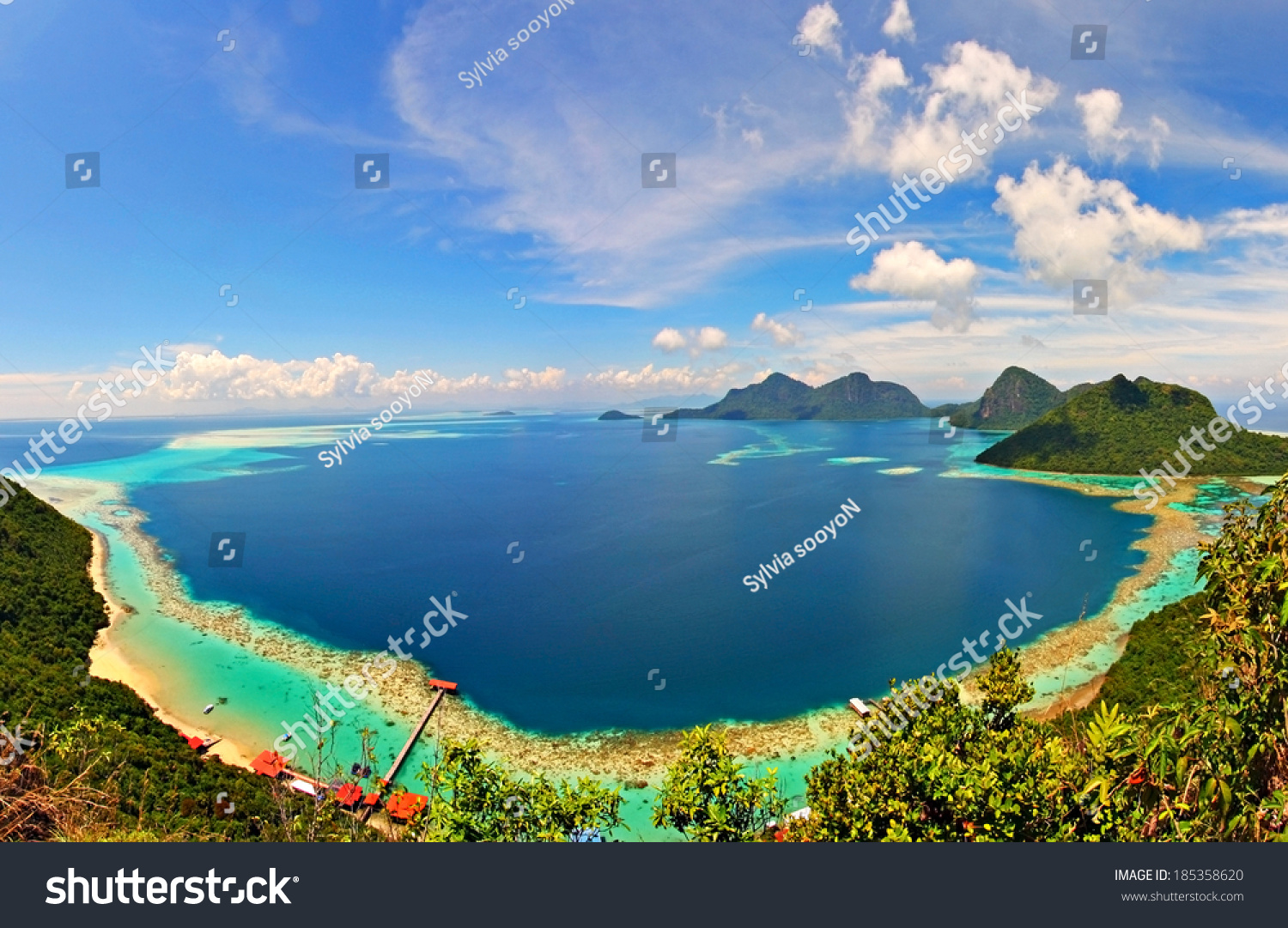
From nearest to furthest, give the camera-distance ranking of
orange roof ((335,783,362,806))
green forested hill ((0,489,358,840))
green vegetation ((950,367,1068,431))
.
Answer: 1. green forested hill ((0,489,358,840))
2. orange roof ((335,783,362,806))
3. green vegetation ((950,367,1068,431))

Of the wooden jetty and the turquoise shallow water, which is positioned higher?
the turquoise shallow water

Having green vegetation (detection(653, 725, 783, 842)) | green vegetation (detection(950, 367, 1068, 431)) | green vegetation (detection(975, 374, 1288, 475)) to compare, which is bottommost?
green vegetation (detection(653, 725, 783, 842))

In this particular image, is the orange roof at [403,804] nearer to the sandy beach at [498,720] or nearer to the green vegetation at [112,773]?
the green vegetation at [112,773]

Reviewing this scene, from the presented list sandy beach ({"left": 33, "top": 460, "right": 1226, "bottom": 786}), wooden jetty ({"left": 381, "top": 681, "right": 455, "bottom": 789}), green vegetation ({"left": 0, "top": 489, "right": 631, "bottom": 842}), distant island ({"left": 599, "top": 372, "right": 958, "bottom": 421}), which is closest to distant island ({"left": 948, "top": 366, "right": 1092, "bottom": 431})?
distant island ({"left": 599, "top": 372, "right": 958, "bottom": 421})

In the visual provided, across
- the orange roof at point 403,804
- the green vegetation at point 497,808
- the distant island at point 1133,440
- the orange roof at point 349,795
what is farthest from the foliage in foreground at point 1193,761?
the distant island at point 1133,440

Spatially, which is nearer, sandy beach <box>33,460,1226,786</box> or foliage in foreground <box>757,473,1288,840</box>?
foliage in foreground <box>757,473,1288,840</box>

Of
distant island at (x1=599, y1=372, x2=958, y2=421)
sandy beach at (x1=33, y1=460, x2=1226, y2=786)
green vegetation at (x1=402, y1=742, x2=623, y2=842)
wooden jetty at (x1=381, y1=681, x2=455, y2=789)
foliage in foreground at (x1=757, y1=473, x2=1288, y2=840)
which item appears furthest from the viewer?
distant island at (x1=599, y1=372, x2=958, y2=421)

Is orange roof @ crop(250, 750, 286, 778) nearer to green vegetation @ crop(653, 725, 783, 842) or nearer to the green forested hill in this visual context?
the green forested hill
